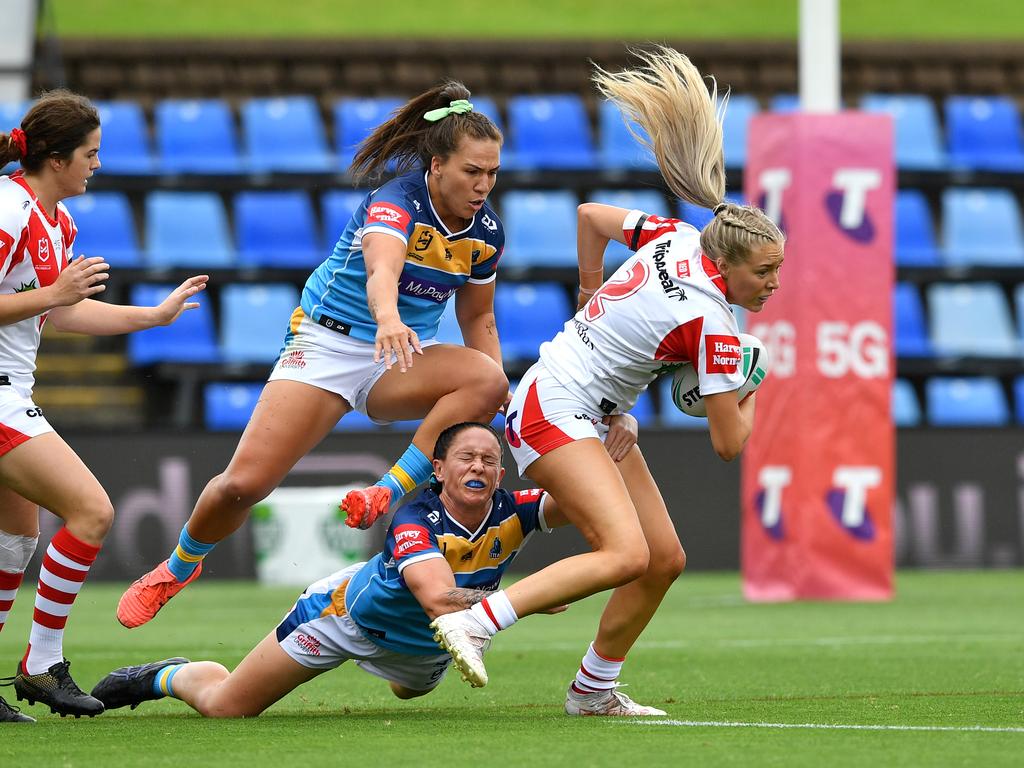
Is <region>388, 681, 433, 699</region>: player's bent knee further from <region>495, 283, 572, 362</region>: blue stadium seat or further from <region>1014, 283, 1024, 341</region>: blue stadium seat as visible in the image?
<region>1014, 283, 1024, 341</region>: blue stadium seat

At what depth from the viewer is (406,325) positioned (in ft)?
19.8

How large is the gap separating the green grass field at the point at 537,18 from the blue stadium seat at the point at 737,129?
213 inches

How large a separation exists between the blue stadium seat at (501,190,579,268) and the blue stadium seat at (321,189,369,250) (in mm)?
1396

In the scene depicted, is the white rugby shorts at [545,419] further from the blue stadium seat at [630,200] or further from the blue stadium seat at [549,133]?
the blue stadium seat at [549,133]

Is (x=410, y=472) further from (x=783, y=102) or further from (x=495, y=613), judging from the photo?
(x=783, y=102)

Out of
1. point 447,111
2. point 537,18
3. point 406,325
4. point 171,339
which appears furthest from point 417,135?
point 537,18

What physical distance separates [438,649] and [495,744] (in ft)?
2.64

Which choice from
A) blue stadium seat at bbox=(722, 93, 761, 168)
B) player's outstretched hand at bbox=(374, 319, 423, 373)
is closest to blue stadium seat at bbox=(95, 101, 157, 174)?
blue stadium seat at bbox=(722, 93, 761, 168)

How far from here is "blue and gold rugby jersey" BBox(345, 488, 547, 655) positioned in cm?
544

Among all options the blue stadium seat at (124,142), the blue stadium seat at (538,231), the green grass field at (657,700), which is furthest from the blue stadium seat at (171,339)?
the green grass field at (657,700)

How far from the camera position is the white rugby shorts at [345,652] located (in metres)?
5.56

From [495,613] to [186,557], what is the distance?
5.41 feet

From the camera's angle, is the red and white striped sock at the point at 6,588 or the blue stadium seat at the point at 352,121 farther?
the blue stadium seat at the point at 352,121

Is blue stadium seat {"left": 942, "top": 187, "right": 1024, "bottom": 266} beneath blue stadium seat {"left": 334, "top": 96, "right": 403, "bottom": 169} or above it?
beneath
